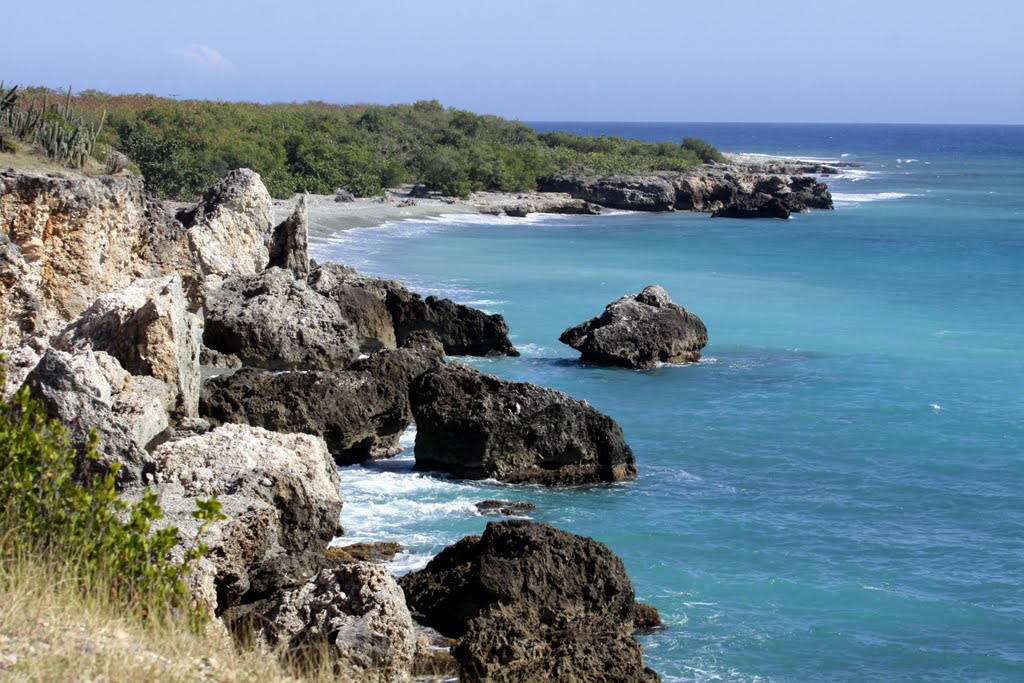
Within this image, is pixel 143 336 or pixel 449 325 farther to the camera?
Result: pixel 449 325

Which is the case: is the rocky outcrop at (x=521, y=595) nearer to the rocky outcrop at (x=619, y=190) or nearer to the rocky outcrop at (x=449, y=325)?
the rocky outcrop at (x=449, y=325)

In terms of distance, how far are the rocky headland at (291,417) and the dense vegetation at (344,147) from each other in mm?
24682

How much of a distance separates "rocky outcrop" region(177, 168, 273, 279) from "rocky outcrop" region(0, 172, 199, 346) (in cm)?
549

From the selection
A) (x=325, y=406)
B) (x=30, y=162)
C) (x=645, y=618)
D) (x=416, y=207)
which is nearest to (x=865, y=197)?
(x=416, y=207)

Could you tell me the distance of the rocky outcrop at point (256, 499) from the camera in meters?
10.8

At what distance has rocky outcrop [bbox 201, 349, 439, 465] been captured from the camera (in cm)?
1761

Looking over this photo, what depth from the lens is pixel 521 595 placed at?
12008mm

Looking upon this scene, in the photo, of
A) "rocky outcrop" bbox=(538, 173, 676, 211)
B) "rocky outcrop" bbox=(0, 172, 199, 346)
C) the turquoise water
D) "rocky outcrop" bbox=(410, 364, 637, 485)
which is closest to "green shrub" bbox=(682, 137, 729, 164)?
"rocky outcrop" bbox=(538, 173, 676, 211)

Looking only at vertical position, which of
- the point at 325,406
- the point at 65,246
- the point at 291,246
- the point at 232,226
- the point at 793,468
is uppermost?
the point at 232,226

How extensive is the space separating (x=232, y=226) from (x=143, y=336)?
37.9ft

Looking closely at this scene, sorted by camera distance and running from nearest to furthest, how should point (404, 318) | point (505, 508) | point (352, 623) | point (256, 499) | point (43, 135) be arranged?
point (352, 623) → point (256, 499) → point (505, 508) → point (43, 135) → point (404, 318)

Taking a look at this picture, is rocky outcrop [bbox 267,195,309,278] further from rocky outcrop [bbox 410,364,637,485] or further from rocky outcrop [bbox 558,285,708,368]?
rocky outcrop [bbox 410,364,637,485]

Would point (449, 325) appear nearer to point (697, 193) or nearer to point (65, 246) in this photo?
point (65, 246)

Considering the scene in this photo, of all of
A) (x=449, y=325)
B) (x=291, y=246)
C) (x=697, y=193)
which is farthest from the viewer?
(x=697, y=193)
